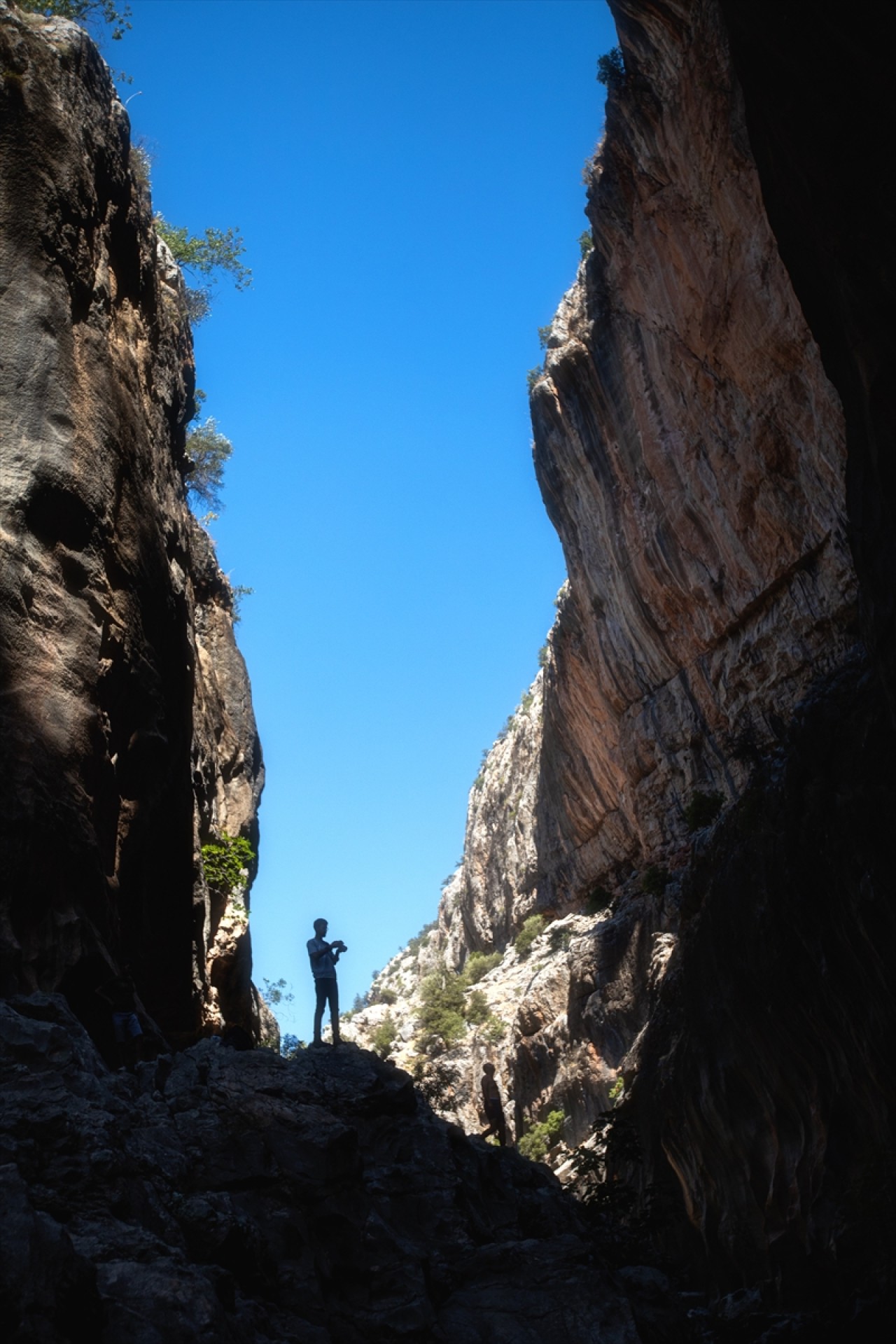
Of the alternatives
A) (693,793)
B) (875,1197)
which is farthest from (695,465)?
(875,1197)

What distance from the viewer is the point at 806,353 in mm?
23812

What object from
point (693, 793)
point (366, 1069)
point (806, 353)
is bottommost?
point (366, 1069)

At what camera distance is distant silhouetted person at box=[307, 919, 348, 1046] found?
1499cm

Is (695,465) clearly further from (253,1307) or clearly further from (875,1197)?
(253,1307)

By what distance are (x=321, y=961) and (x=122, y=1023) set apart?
451 cm

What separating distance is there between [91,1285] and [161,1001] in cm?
→ 1146

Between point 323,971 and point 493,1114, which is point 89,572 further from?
point 493,1114

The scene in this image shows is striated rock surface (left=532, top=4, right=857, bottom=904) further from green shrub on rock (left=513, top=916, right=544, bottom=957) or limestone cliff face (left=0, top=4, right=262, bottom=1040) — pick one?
limestone cliff face (left=0, top=4, right=262, bottom=1040)

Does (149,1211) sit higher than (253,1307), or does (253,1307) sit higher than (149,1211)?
(149,1211)

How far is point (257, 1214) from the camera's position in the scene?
8.15 metres

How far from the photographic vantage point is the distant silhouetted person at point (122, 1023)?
425 inches

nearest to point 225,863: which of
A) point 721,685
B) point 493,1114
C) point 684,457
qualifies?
point 493,1114

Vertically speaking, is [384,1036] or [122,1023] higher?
[384,1036]

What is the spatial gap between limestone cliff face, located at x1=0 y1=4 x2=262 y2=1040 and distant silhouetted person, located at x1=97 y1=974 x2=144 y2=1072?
153 mm
